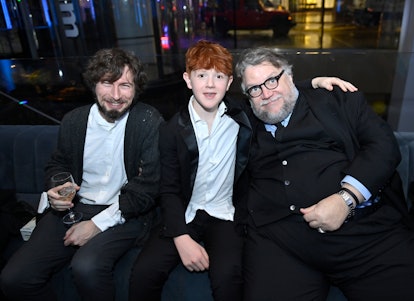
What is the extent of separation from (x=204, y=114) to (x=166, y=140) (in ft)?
0.85

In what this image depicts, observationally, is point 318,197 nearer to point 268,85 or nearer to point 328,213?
point 328,213

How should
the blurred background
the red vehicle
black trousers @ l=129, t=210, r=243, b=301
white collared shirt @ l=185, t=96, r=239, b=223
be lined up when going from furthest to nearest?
the red vehicle
the blurred background
white collared shirt @ l=185, t=96, r=239, b=223
black trousers @ l=129, t=210, r=243, b=301

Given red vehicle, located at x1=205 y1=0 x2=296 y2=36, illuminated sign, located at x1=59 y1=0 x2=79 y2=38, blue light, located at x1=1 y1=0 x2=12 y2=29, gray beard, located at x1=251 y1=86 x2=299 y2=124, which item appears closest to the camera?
gray beard, located at x1=251 y1=86 x2=299 y2=124

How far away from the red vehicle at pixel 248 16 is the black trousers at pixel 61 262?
8944 mm

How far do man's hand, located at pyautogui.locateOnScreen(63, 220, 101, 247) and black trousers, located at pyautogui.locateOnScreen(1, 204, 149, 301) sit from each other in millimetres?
32

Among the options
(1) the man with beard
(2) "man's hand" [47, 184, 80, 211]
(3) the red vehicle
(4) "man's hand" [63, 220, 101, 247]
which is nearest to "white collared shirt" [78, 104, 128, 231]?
(1) the man with beard

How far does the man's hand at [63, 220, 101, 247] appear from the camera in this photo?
1780mm

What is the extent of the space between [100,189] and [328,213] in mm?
1314

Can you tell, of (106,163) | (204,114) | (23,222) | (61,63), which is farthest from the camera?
(61,63)

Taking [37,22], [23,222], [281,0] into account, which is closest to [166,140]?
[23,222]

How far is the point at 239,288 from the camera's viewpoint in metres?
1.61

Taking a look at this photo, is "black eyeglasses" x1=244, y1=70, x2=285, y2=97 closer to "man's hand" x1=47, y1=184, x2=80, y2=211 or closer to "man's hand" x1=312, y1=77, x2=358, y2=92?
"man's hand" x1=312, y1=77, x2=358, y2=92

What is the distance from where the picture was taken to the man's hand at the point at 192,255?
1.66 m

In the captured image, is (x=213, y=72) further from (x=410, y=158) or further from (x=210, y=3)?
(x=210, y=3)
